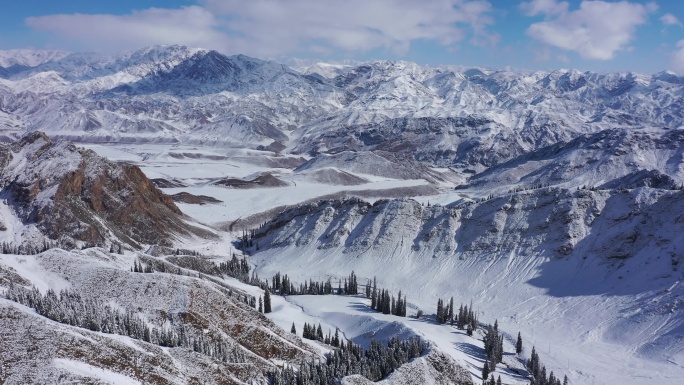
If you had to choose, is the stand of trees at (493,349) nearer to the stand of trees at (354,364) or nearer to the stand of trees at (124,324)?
the stand of trees at (354,364)

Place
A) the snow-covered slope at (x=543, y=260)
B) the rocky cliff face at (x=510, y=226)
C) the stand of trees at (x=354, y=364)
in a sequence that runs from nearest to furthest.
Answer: the stand of trees at (x=354, y=364) → the snow-covered slope at (x=543, y=260) → the rocky cliff face at (x=510, y=226)

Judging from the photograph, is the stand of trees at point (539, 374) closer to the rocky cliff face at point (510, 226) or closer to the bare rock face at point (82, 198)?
the rocky cliff face at point (510, 226)

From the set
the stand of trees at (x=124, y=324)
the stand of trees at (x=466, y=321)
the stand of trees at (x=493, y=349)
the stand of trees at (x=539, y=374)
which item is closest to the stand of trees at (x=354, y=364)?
the stand of trees at (x=124, y=324)

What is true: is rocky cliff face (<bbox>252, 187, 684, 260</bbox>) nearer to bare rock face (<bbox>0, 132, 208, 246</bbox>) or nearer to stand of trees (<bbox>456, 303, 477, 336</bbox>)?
stand of trees (<bbox>456, 303, 477, 336</bbox>)

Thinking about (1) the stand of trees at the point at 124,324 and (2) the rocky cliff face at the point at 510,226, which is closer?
(1) the stand of trees at the point at 124,324

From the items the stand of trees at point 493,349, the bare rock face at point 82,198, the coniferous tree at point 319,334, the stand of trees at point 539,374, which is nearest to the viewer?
the stand of trees at point 539,374

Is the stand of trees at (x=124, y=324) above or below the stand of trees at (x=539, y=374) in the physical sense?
above

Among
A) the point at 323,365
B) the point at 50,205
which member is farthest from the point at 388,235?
the point at 50,205

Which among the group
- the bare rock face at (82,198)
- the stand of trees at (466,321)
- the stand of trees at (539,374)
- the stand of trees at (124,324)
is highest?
the bare rock face at (82,198)
